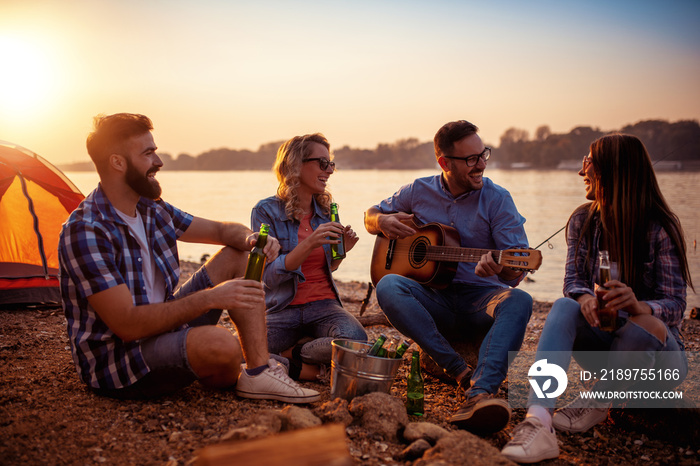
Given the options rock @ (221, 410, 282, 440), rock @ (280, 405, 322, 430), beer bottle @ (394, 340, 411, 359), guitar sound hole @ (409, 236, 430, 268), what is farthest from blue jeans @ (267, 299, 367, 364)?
rock @ (221, 410, 282, 440)

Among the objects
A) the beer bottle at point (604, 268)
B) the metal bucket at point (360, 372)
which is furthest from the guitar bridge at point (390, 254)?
the beer bottle at point (604, 268)

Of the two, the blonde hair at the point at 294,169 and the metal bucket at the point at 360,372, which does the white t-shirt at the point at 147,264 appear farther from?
the blonde hair at the point at 294,169

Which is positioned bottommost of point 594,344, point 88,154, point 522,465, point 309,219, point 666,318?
point 522,465

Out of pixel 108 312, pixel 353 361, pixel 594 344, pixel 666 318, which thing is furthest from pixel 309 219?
pixel 666 318

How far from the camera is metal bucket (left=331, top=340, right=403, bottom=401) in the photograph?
337 centimetres

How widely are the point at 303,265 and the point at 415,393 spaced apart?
1481 millimetres

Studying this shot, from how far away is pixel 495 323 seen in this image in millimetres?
3676

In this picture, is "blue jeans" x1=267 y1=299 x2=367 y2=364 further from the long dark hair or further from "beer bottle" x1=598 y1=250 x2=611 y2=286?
the long dark hair

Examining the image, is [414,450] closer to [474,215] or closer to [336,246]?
[336,246]

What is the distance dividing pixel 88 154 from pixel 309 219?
6.24ft

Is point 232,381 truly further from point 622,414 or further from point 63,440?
point 622,414

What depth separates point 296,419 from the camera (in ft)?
9.14

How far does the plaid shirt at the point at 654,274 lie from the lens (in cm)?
329

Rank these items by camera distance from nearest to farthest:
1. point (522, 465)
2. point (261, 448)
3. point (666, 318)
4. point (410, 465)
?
point (261, 448), point (410, 465), point (522, 465), point (666, 318)
